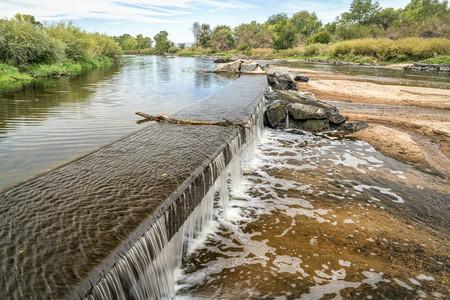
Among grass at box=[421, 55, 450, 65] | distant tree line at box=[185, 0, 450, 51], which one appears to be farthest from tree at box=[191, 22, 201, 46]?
grass at box=[421, 55, 450, 65]

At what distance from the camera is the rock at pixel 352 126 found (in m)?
9.55

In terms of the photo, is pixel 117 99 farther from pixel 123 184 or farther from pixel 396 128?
pixel 396 128

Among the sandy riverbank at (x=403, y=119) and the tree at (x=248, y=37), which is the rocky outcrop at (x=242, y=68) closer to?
the sandy riverbank at (x=403, y=119)

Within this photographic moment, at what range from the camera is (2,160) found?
5.11 metres

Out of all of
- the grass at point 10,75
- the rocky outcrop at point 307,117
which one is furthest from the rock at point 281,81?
the grass at point 10,75

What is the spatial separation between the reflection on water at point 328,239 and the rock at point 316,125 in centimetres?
317

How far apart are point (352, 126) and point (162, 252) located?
8.49 metres

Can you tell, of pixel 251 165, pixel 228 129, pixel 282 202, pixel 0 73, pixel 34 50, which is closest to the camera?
pixel 282 202

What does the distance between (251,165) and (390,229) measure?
3291 millimetres

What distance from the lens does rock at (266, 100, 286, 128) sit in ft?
33.0

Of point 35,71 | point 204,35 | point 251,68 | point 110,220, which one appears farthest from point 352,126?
point 204,35

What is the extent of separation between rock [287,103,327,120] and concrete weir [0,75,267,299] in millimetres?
5468

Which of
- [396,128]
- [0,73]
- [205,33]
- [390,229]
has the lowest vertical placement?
[390,229]

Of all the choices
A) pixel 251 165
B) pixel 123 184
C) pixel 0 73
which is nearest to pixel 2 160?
pixel 123 184
